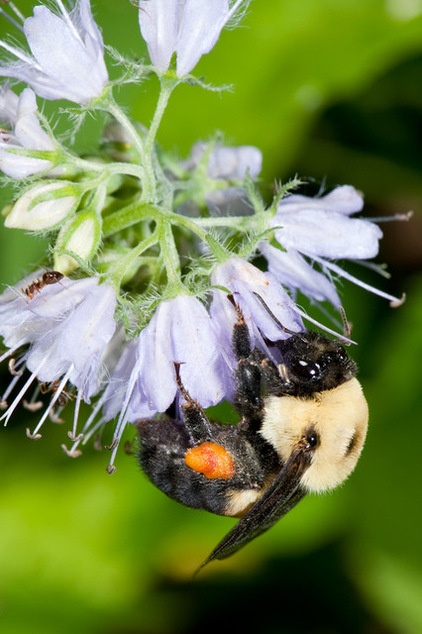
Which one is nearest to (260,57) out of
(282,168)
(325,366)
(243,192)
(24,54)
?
(282,168)

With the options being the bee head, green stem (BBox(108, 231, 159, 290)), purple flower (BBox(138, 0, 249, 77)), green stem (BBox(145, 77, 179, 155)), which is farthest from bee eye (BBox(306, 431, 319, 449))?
purple flower (BBox(138, 0, 249, 77))

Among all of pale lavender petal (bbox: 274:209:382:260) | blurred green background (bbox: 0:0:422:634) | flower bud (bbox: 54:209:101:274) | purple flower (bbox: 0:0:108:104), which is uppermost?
purple flower (bbox: 0:0:108:104)

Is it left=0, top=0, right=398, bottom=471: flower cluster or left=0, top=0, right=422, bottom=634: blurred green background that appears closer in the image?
left=0, top=0, right=398, bottom=471: flower cluster

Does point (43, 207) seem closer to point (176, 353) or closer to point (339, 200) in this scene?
point (176, 353)

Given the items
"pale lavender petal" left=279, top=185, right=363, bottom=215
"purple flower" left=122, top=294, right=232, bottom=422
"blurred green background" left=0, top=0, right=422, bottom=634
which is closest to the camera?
"purple flower" left=122, top=294, right=232, bottom=422

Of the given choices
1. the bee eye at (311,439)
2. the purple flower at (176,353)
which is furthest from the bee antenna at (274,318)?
the bee eye at (311,439)

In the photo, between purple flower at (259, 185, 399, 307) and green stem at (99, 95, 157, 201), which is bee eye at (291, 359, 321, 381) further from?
green stem at (99, 95, 157, 201)

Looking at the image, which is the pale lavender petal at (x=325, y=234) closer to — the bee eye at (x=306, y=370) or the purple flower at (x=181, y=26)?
the bee eye at (x=306, y=370)

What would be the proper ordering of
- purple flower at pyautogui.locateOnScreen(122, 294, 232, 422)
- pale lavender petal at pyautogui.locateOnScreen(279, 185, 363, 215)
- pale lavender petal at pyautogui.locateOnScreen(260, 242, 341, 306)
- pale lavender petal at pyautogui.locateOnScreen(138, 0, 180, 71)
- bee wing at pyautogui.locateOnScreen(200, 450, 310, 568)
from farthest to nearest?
1. pale lavender petal at pyautogui.locateOnScreen(279, 185, 363, 215)
2. pale lavender petal at pyautogui.locateOnScreen(260, 242, 341, 306)
3. pale lavender petal at pyautogui.locateOnScreen(138, 0, 180, 71)
4. purple flower at pyautogui.locateOnScreen(122, 294, 232, 422)
5. bee wing at pyautogui.locateOnScreen(200, 450, 310, 568)
